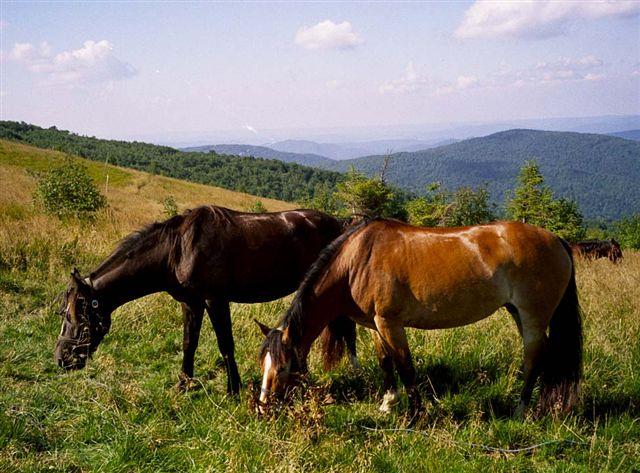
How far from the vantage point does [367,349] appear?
5520 millimetres

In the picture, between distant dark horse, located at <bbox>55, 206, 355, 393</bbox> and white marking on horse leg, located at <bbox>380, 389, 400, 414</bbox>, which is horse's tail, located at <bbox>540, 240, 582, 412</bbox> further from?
distant dark horse, located at <bbox>55, 206, 355, 393</bbox>

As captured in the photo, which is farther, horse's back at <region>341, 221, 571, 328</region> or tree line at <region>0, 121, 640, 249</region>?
tree line at <region>0, 121, 640, 249</region>

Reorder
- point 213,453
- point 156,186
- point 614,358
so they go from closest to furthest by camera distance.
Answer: point 213,453 → point 614,358 → point 156,186

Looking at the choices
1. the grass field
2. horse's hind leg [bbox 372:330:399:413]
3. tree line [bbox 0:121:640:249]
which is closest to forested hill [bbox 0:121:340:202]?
tree line [bbox 0:121:640:249]

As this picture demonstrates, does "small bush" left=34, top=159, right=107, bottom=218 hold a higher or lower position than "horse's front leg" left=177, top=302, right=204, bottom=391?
higher

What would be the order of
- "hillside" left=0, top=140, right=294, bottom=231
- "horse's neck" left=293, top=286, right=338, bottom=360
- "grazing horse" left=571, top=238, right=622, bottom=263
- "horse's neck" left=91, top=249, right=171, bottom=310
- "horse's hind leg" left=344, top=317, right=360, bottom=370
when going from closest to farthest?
"horse's neck" left=293, top=286, right=338, bottom=360, "horse's neck" left=91, top=249, right=171, bottom=310, "horse's hind leg" left=344, top=317, right=360, bottom=370, "grazing horse" left=571, top=238, right=622, bottom=263, "hillside" left=0, top=140, right=294, bottom=231

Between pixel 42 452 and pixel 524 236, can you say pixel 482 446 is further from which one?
pixel 42 452

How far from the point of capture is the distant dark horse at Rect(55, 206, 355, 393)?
14.4ft

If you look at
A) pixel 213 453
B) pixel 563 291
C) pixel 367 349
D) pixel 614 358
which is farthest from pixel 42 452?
pixel 614 358

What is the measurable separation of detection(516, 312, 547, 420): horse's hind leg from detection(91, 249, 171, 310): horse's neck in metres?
3.55

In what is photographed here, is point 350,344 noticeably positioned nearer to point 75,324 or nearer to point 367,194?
point 75,324

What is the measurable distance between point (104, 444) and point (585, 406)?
4.29 metres

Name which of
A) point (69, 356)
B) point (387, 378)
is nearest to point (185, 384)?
point (69, 356)

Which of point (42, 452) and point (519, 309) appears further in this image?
point (519, 309)
